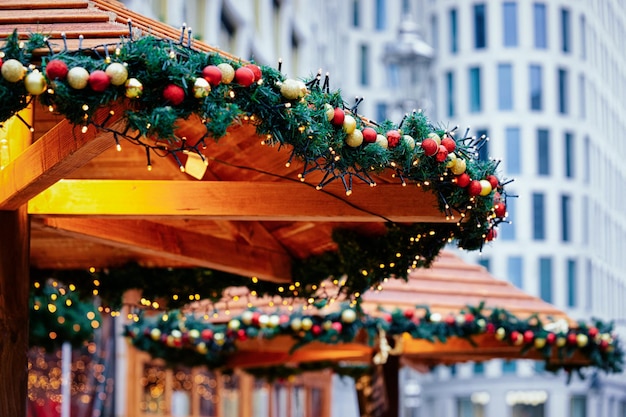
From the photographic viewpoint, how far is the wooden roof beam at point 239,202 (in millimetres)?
9297

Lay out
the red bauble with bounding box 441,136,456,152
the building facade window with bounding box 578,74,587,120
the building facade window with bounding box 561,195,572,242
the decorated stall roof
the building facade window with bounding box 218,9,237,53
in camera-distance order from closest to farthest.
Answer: the red bauble with bounding box 441,136,456,152
the decorated stall roof
the building facade window with bounding box 218,9,237,53
the building facade window with bounding box 561,195,572,242
the building facade window with bounding box 578,74,587,120

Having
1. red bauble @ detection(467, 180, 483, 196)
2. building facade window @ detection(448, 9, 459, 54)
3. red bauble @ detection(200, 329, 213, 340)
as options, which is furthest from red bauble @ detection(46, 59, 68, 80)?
building facade window @ detection(448, 9, 459, 54)

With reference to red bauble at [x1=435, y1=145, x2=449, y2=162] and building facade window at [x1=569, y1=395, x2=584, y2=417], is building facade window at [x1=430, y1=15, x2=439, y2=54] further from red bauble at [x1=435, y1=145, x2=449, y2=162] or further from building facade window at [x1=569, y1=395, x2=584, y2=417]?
red bauble at [x1=435, y1=145, x2=449, y2=162]

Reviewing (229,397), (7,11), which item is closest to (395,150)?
(7,11)

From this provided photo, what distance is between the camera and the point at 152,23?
9.05 m

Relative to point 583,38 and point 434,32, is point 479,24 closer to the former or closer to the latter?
point 434,32

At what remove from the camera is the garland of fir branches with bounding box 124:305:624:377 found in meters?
15.4

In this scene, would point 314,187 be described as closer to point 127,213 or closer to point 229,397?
point 127,213

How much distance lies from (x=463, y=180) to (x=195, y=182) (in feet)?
5.42

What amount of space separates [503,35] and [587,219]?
9156 mm

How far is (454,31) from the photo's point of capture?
69.6 metres

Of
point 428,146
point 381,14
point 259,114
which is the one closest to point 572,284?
point 381,14

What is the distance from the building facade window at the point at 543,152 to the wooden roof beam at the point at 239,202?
57.3 metres

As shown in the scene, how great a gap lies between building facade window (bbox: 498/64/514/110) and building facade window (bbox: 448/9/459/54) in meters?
2.61
